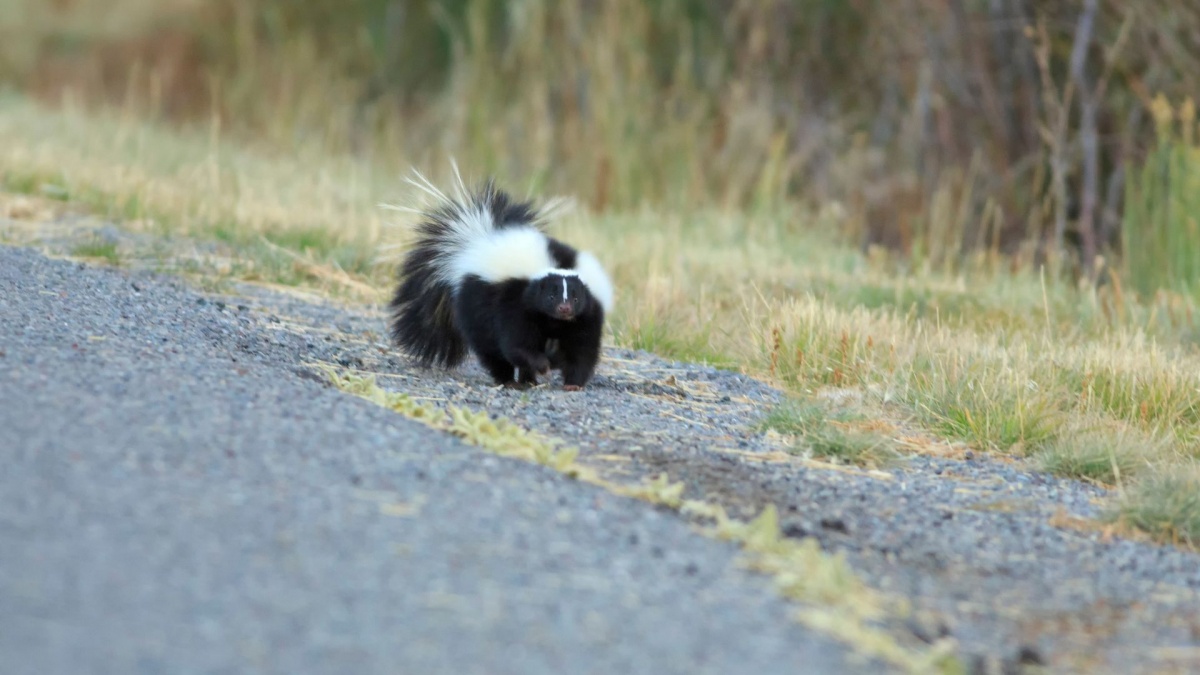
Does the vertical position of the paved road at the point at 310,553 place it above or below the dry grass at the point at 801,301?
below

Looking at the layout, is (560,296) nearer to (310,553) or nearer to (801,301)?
(801,301)

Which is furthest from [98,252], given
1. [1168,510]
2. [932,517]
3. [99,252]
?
[1168,510]

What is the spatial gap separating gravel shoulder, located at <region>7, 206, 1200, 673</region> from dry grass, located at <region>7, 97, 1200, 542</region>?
0.34m

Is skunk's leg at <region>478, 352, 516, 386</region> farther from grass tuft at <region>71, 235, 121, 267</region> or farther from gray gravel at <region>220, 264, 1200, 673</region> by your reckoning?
grass tuft at <region>71, 235, 121, 267</region>

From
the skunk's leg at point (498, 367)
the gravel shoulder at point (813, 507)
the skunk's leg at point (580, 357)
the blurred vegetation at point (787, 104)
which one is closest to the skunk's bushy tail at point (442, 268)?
the skunk's leg at point (498, 367)

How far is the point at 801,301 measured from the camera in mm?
8211

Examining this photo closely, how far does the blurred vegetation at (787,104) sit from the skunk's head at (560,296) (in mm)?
4399

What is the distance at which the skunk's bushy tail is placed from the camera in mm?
7203

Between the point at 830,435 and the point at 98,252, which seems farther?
the point at 98,252

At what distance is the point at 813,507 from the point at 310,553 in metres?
1.93

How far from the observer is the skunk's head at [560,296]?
6793 millimetres

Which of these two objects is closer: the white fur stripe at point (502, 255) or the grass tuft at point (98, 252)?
the white fur stripe at point (502, 255)

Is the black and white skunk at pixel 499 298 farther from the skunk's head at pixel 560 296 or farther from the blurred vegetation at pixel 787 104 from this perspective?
the blurred vegetation at pixel 787 104

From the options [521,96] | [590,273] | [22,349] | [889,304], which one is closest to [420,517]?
[22,349]
